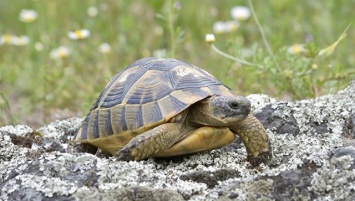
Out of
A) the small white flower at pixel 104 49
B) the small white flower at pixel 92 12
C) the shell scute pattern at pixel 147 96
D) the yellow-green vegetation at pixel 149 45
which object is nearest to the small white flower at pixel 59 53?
the yellow-green vegetation at pixel 149 45

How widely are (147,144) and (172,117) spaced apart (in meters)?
0.18

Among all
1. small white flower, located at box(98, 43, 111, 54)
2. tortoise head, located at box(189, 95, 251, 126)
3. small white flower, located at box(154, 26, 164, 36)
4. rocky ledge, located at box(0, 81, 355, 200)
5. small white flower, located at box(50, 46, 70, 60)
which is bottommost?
rocky ledge, located at box(0, 81, 355, 200)

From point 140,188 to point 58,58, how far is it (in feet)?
14.9

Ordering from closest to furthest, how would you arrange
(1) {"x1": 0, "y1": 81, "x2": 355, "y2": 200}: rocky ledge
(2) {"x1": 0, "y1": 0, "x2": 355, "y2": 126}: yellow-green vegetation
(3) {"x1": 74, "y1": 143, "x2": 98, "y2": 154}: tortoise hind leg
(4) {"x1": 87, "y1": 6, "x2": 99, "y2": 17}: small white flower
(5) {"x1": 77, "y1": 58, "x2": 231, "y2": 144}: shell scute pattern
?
1. (1) {"x1": 0, "y1": 81, "x2": 355, "y2": 200}: rocky ledge
2. (5) {"x1": 77, "y1": 58, "x2": 231, "y2": 144}: shell scute pattern
3. (3) {"x1": 74, "y1": 143, "x2": 98, "y2": 154}: tortoise hind leg
4. (2) {"x1": 0, "y1": 0, "x2": 355, "y2": 126}: yellow-green vegetation
5. (4) {"x1": 87, "y1": 6, "x2": 99, "y2": 17}: small white flower

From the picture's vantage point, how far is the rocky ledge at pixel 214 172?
2.70 meters

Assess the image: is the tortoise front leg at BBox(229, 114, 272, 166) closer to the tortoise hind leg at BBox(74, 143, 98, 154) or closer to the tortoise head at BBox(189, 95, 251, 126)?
the tortoise head at BBox(189, 95, 251, 126)

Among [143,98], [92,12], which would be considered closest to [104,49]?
[92,12]

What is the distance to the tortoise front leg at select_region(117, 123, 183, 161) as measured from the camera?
309 centimetres

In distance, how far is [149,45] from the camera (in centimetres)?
802

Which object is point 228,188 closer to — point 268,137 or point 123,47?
point 268,137

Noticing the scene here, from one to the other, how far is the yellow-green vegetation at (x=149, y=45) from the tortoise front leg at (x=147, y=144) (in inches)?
68.4

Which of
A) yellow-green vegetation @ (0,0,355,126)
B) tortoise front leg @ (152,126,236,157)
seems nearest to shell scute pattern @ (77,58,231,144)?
tortoise front leg @ (152,126,236,157)

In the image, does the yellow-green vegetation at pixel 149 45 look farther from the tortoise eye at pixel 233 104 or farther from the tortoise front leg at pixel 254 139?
the tortoise eye at pixel 233 104

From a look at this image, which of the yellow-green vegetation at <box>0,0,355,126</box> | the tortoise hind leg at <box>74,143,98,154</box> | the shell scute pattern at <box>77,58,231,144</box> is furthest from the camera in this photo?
the yellow-green vegetation at <box>0,0,355,126</box>
